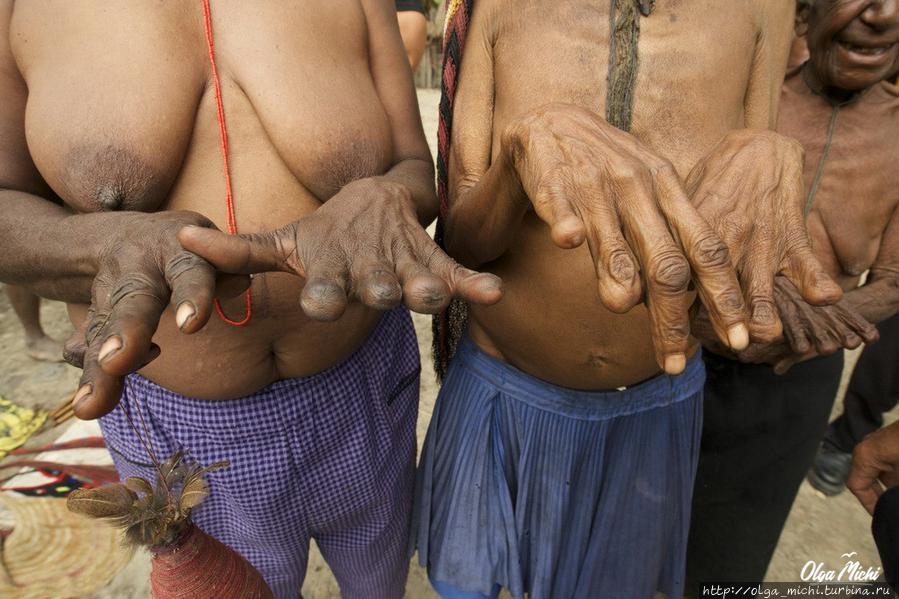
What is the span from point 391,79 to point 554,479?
945mm

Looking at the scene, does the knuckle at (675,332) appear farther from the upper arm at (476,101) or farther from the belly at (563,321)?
the upper arm at (476,101)

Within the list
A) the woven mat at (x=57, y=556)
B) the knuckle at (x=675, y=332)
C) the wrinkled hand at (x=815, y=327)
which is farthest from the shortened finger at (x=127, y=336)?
the woven mat at (x=57, y=556)

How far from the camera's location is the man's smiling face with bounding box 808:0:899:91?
1.27 meters

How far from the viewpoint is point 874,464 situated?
126cm

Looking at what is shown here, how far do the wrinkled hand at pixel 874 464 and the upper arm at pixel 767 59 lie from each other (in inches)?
29.7

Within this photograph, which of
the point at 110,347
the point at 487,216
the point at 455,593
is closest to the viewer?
the point at 110,347

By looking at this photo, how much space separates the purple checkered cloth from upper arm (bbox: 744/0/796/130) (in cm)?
85

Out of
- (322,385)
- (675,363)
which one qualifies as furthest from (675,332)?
(322,385)

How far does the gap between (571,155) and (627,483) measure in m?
0.88

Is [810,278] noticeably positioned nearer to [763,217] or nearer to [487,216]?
[763,217]

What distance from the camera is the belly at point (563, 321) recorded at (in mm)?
1027

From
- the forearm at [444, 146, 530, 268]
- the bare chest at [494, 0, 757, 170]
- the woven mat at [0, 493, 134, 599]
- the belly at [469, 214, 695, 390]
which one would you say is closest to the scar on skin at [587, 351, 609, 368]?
the belly at [469, 214, 695, 390]

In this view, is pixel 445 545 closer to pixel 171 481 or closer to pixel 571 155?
pixel 171 481

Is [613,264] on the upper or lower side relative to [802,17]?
lower
